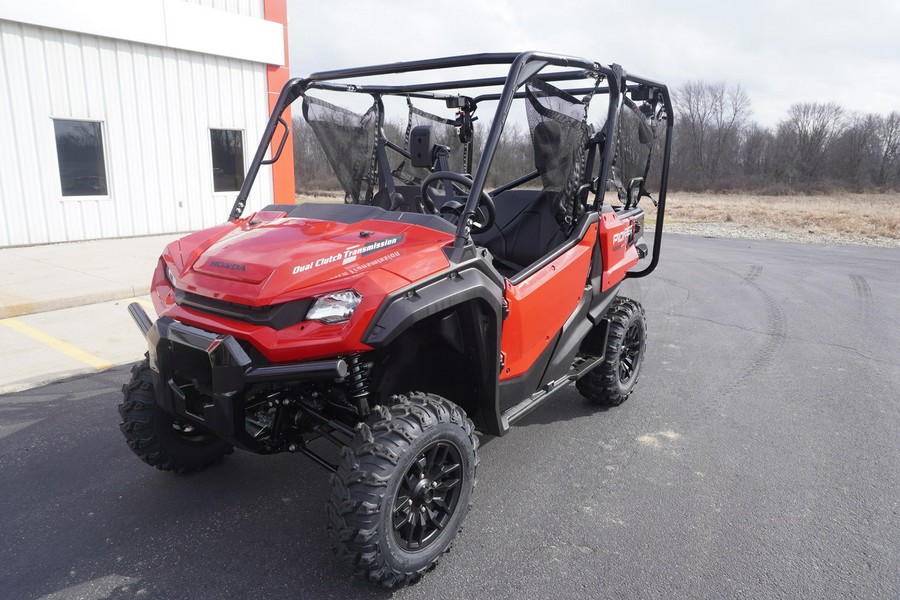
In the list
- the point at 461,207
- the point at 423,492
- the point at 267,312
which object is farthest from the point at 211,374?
the point at 461,207

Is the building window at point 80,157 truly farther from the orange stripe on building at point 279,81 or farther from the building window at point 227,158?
the orange stripe on building at point 279,81

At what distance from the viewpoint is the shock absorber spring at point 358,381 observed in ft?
7.82

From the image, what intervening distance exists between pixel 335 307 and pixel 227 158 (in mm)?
11597

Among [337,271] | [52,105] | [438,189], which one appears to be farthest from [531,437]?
[52,105]

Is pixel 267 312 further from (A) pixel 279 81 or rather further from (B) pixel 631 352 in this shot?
(A) pixel 279 81

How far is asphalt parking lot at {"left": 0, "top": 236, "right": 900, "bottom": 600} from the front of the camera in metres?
2.51

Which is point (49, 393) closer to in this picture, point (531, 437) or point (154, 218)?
point (531, 437)

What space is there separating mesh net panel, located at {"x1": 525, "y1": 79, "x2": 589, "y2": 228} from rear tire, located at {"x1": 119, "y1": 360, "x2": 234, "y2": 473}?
2.18m

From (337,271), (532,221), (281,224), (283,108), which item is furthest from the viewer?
(532,221)

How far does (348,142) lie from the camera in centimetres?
403

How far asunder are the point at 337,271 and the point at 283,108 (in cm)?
162

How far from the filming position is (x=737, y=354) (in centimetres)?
564

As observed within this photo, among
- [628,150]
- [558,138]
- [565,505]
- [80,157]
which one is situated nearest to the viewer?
[565,505]

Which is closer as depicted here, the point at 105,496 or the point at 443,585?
the point at 443,585
